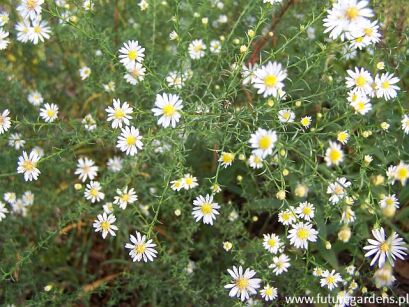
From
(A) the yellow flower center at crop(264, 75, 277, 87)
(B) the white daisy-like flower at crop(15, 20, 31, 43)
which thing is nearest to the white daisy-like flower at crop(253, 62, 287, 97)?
(A) the yellow flower center at crop(264, 75, 277, 87)

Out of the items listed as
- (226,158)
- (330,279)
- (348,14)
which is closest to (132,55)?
(226,158)

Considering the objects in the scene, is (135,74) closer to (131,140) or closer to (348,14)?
(131,140)

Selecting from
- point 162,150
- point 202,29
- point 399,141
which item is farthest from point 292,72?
point 162,150

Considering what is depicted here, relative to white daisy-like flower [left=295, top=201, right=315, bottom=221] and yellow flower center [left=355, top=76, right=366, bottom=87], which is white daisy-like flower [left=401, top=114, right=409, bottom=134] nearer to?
yellow flower center [left=355, top=76, right=366, bottom=87]

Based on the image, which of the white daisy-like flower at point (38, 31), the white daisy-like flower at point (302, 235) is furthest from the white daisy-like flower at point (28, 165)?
the white daisy-like flower at point (302, 235)

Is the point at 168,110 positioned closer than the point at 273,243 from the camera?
Yes

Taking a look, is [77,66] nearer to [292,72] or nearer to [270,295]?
[292,72]
